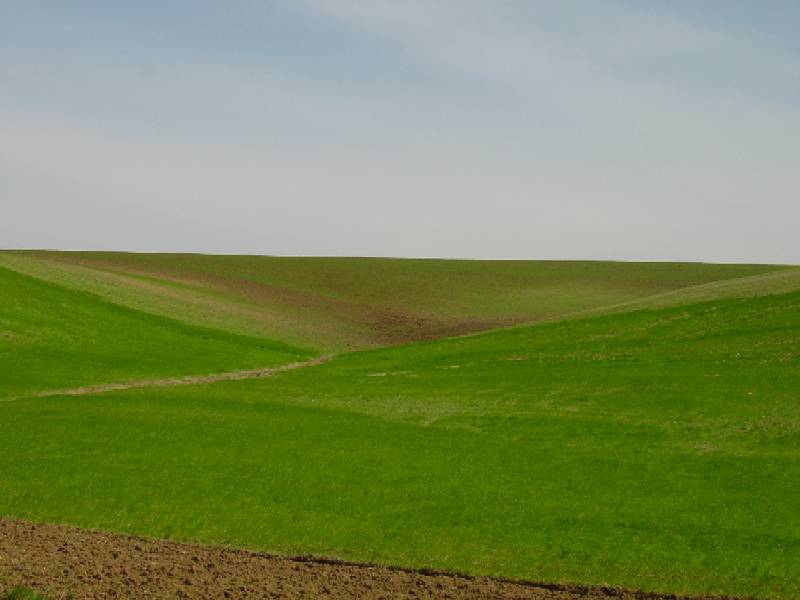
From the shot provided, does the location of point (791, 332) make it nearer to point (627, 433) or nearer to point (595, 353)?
point (595, 353)

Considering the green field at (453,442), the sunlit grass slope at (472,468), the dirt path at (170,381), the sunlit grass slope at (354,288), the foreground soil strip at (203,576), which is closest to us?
the foreground soil strip at (203,576)

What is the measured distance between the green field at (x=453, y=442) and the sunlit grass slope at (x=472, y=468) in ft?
0.25

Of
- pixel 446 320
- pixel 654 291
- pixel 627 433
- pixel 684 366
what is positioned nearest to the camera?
pixel 627 433

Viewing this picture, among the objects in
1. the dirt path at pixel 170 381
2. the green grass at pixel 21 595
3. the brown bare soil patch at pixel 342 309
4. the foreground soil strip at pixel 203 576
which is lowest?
the dirt path at pixel 170 381

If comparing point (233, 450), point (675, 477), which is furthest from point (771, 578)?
point (233, 450)

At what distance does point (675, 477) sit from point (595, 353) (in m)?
23.6

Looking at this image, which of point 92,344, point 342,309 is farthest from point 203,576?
point 342,309

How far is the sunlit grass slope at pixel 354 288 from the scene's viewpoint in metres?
66.8

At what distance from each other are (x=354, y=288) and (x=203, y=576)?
74.7 metres

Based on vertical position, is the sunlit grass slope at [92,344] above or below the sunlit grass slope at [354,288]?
below

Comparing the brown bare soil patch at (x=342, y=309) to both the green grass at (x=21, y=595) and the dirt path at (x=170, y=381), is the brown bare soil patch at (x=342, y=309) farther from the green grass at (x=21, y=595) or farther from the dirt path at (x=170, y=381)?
the green grass at (x=21, y=595)

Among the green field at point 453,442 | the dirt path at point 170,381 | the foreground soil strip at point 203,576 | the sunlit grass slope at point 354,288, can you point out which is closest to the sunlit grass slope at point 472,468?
the green field at point 453,442

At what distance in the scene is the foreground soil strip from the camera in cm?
1459

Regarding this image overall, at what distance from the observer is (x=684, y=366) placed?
3884 centimetres
